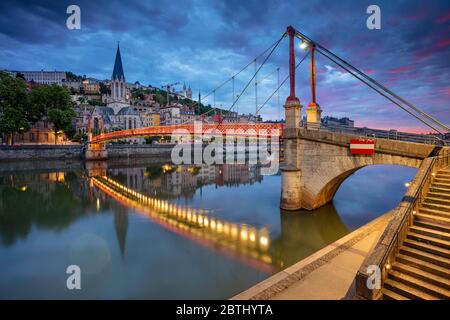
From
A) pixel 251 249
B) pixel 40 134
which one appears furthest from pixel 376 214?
pixel 40 134

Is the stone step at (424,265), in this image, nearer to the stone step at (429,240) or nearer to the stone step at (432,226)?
the stone step at (429,240)

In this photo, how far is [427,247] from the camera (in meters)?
6.23

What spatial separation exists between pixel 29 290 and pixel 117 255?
3.22 metres

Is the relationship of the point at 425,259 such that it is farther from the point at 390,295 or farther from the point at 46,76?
the point at 46,76

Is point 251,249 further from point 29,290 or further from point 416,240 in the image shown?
point 29,290

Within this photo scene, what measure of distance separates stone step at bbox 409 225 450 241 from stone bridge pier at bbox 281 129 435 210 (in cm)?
583

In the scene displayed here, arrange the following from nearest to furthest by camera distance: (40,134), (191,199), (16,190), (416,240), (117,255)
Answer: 1. (416,240)
2. (117,255)
3. (191,199)
4. (16,190)
5. (40,134)

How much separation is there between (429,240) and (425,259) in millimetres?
640

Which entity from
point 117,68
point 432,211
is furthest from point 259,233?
point 117,68

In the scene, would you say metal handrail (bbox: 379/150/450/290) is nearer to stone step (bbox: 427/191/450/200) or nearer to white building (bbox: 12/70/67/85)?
stone step (bbox: 427/191/450/200)

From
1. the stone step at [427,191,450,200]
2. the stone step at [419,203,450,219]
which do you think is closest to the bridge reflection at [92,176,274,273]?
the stone step at [419,203,450,219]

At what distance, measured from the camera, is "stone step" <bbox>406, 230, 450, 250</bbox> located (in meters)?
6.20

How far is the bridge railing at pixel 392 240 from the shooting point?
5441 millimetres
